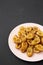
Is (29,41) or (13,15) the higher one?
(13,15)

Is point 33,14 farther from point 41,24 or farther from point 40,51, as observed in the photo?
point 40,51

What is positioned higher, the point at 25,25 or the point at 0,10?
the point at 0,10

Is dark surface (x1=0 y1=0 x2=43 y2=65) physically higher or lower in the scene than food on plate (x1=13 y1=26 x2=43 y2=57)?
higher

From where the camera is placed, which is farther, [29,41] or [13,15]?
[13,15]

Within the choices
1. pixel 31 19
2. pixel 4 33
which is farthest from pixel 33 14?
pixel 4 33
